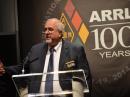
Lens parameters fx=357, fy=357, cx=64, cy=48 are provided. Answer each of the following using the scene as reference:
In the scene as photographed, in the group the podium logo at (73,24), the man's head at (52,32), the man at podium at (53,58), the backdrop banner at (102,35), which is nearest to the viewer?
the man at podium at (53,58)

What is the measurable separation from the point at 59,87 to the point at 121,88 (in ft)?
5.52

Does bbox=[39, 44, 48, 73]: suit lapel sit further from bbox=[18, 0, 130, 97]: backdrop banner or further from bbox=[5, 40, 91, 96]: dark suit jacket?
bbox=[18, 0, 130, 97]: backdrop banner

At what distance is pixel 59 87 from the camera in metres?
2.47

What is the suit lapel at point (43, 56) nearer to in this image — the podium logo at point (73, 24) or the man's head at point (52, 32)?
the man's head at point (52, 32)

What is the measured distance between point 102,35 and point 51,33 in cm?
92

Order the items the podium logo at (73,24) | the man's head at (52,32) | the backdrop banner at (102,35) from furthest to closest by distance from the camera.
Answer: the podium logo at (73,24) → the backdrop banner at (102,35) → the man's head at (52,32)

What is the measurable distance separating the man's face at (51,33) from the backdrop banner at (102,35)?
85 centimetres

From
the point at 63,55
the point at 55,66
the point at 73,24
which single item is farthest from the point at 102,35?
the point at 55,66

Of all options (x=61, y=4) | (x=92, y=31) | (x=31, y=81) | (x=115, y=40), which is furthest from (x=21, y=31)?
(x=31, y=81)

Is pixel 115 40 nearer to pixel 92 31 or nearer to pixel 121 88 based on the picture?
pixel 92 31

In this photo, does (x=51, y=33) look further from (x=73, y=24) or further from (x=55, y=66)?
(x=73, y=24)

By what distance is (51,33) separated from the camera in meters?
3.25

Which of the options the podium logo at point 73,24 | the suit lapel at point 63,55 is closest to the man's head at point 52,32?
the suit lapel at point 63,55

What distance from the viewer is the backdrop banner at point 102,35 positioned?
3.97 metres
